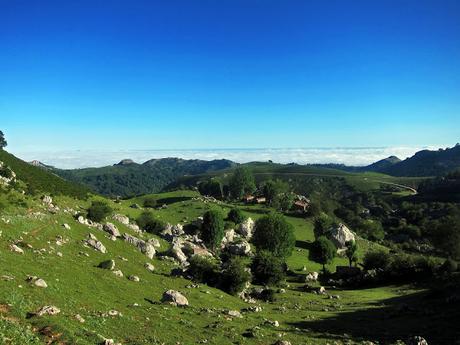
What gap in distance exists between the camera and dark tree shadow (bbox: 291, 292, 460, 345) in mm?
42156

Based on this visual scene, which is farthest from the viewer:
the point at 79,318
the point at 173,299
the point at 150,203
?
the point at 150,203

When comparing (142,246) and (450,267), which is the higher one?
(142,246)

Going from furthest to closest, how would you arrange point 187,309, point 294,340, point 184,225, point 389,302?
point 184,225 → point 389,302 → point 187,309 → point 294,340

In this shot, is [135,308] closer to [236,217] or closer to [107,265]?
[107,265]

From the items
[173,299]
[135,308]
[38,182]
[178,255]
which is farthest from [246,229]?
[135,308]

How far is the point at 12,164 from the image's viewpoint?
342 feet

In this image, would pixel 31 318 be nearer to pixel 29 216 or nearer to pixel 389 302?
pixel 29 216

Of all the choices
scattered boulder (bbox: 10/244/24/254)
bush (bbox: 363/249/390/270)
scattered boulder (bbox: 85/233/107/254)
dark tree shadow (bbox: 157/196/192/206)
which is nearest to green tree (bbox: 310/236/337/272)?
bush (bbox: 363/249/390/270)

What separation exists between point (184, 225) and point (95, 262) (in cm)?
6996

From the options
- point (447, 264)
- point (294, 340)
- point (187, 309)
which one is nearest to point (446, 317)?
point (294, 340)

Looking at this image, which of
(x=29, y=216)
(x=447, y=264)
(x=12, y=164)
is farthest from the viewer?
(x=12, y=164)

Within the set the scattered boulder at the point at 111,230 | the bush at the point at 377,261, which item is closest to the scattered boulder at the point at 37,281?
the scattered boulder at the point at 111,230

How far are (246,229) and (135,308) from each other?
9403 cm

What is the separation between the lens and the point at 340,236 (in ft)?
431
